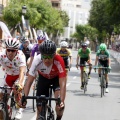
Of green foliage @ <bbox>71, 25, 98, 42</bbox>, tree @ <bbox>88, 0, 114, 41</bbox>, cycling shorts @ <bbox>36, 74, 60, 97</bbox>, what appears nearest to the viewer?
cycling shorts @ <bbox>36, 74, 60, 97</bbox>

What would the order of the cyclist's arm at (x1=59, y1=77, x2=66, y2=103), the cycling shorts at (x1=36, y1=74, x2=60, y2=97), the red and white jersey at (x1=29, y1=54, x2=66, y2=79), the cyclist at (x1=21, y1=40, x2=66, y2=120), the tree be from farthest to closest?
the tree < the cycling shorts at (x1=36, y1=74, x2=60, y2=97) < the red and white jersey at (x1=29, y1=54, x2=66, y2=79) < the cyclist's arm at (x1=59, y1=77, x2=66, y2=103) < the cyclist at (x1=21, y1=40, x2=66, y2=120)

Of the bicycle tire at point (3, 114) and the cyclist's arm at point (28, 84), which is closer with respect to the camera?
the cyclist's arm at point (28, 84)

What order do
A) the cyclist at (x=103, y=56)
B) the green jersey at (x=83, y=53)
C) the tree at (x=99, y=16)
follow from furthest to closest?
the tree at (x=99, y=16) → the green jersey at (x=83, y=53) → the cyclist at (x=103, y=56)

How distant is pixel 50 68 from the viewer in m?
8.16

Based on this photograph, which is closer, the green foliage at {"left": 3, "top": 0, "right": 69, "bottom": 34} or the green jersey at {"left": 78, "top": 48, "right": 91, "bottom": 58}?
the green jersey at {"left": 78, "top": 48, "right": 91, "bottom": 58}

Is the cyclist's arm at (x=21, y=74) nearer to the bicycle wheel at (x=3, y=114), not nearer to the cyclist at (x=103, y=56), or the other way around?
the bicycle wheel at (x=3, y=114)

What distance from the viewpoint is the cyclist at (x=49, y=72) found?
763 centimetres

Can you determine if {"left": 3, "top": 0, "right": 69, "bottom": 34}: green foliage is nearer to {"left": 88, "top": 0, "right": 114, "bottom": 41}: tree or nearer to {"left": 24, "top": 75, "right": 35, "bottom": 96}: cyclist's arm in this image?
{"left": 88, "top": 0, "right": 114, "bottom": 41}: tree

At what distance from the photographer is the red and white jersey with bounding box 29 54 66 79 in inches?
316

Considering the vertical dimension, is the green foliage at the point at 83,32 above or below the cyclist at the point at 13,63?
below

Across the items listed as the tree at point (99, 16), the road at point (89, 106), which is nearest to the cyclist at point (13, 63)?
the road at point (89, 106)

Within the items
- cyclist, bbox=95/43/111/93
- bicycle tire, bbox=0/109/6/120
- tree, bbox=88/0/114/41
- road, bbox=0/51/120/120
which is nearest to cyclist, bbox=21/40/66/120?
bicycle tire, bbox=0/109/6/120

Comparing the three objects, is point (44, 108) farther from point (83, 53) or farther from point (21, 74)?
point (83, 53)

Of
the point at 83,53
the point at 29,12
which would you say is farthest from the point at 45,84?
the point at 29,12
